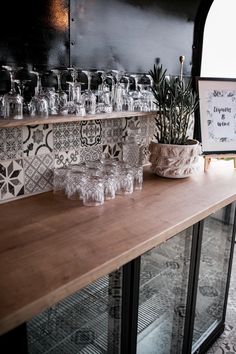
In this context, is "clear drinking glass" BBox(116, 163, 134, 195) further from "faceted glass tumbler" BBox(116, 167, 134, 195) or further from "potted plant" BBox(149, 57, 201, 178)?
"potted plant" BBox(149, 57, 201, 178)

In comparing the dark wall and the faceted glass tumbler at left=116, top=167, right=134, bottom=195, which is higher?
the dark wall

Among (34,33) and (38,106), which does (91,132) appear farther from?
(34,33)

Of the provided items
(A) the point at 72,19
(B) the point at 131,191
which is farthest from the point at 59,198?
(A) the point at 72,19

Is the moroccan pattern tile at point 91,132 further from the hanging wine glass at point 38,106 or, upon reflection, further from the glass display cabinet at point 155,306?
the glass display cabinet at point 155,306

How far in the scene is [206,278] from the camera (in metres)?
1.93

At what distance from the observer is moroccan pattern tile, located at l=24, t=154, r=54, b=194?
161 centimetres

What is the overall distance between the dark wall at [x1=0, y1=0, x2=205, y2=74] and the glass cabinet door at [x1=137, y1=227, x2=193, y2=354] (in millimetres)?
1030

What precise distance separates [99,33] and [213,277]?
149 centimetres

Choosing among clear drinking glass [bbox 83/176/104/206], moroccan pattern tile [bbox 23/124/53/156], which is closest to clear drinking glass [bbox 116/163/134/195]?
clear drinking glass [bbox 83/176/104/206]

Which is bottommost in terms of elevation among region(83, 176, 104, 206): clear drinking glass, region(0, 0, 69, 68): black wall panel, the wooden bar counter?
the wooden bar counter

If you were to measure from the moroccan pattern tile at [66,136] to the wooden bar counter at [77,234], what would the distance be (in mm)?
245

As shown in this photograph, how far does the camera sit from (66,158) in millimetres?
1746

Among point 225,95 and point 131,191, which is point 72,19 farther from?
point 225,95

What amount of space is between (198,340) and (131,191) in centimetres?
91
